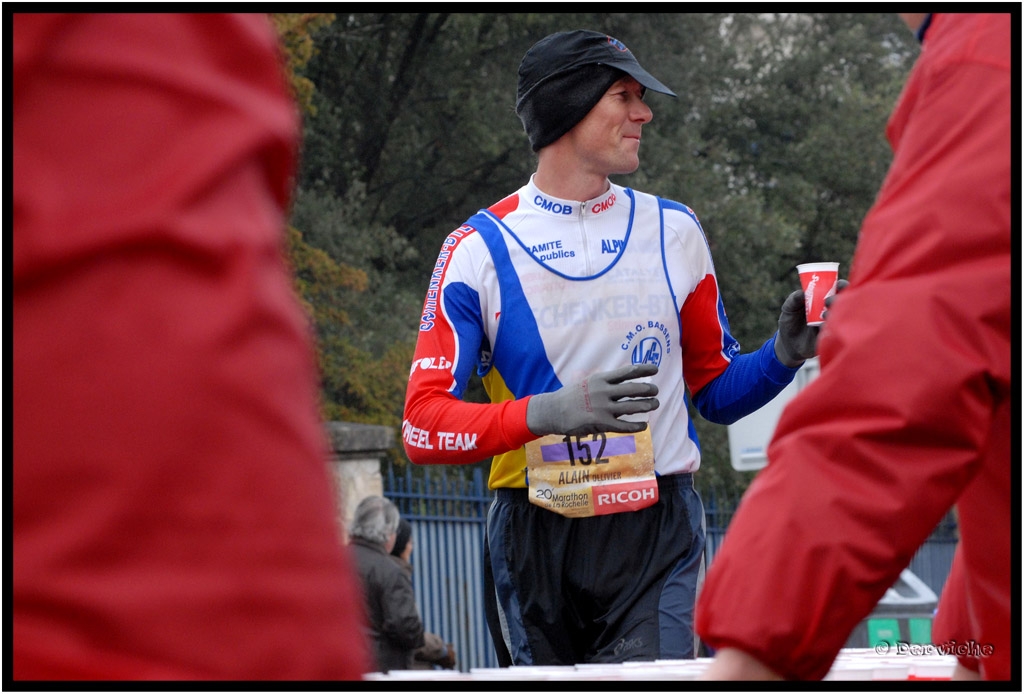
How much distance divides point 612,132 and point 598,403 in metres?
1.03

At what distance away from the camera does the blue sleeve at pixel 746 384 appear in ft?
13.1

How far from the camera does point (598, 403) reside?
11.6ft

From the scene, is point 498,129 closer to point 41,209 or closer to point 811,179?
Result: point 811,179

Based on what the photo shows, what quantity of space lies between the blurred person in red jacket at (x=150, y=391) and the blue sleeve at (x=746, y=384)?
321cm

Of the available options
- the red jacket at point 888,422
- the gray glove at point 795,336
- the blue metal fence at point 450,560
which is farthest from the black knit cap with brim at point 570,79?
the blue metal fence at point 450,560

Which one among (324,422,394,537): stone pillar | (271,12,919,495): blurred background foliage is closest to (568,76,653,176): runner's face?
(324,422,394,537): stone pillar

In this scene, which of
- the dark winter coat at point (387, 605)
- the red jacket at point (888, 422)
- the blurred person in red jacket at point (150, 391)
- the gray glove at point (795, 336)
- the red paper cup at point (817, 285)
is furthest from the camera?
the dark winter coat at point (387, 605)

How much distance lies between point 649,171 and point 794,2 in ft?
51.1

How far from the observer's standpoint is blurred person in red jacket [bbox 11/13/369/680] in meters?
0.80

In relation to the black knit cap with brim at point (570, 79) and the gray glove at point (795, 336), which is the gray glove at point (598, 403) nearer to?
the gray glove at point (795, 336)

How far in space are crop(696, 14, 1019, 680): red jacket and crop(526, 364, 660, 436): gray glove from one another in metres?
1.97

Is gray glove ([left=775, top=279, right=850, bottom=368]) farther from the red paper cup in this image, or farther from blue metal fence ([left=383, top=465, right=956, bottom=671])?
blue metal fence ([left=383, top=465, right=956, bottom=671])

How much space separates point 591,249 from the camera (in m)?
4.00

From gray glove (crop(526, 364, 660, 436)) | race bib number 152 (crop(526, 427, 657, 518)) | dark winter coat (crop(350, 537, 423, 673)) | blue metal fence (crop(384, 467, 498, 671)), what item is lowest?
blue metal fence (crop(384, 467, 498, 671))
